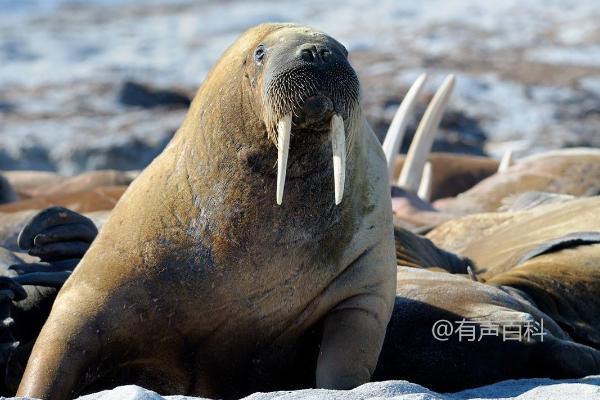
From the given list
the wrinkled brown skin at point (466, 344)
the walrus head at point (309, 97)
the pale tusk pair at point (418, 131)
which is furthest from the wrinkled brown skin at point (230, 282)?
the pale tusk pair at point (418, 131)

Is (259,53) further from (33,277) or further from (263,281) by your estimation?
(33,277)

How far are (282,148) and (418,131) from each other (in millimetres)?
7419

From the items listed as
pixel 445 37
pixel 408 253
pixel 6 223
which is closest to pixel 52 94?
pixel 445 37

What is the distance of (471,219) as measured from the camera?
933cm

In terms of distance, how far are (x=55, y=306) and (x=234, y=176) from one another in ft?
2.69

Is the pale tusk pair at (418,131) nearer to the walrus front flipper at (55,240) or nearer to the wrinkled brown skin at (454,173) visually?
the wrinkled brown skin at (454,173)

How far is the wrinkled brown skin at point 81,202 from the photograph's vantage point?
10.5 meters

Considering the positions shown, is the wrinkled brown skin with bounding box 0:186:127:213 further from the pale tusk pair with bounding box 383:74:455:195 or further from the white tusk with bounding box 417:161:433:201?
the white tusk with bounding box 417:161:433:201

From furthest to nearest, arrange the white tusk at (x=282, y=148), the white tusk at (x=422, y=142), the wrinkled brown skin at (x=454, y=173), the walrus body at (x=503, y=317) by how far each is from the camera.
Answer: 1. the wrinkled brown skin at (x=454, y=173)
2. the white tusk at (x=422, y=142)
3. the walrus body at (x=503, y=317)
4. the white tusk at (x=282, y=148)

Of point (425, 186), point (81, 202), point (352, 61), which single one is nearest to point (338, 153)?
point (81, 202)

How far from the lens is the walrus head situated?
15.2 feet

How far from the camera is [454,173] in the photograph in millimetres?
15164

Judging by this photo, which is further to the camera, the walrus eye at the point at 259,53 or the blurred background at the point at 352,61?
the blurred background at the point at 352,61

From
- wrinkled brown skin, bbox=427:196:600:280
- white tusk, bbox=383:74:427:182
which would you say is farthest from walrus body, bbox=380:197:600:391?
white tusk, bbox=383:74:427:182
